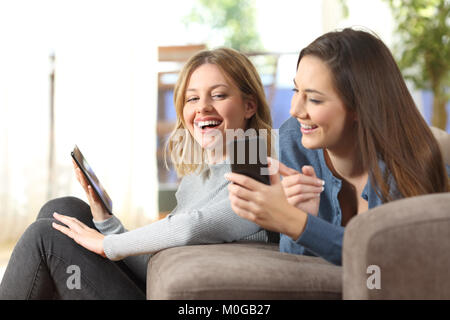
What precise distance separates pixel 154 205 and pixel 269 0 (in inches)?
140

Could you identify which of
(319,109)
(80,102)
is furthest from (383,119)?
(80,102)

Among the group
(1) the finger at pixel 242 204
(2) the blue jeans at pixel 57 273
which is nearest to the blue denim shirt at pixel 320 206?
(1) the finger at pixel 242 204

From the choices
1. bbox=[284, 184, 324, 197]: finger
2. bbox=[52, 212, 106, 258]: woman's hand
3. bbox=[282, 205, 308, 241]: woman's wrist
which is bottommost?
bbox=[52, 212, 106, 258]: woman's hand

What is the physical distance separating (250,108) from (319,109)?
1.34ft

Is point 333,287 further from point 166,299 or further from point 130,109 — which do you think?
point 130,109

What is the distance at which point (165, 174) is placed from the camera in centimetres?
468

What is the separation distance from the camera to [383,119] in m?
1.09

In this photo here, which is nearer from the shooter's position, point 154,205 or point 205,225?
point 205,225

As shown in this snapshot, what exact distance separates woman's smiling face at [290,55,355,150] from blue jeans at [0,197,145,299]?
547 millimetres

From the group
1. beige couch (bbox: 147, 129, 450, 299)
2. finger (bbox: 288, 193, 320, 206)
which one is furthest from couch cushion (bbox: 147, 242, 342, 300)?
finger (bbox: 288, 193, 320, 206)

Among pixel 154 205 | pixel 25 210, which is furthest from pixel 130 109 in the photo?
pixel 25 210

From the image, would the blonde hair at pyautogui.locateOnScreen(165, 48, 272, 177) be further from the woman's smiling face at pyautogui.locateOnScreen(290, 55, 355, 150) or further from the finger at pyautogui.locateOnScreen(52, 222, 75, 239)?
the finger at pyautogui.locateOnScreen(52, 222, 75, 239)

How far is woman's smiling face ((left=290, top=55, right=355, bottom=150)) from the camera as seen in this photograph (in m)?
1.11
